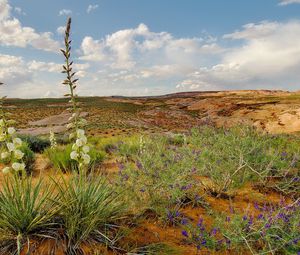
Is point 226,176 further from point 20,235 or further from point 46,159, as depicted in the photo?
point 46,159

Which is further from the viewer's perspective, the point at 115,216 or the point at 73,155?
the point at 115,216

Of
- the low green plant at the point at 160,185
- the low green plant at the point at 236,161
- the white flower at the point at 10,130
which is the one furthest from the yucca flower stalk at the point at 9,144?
the low green plant at the point at 236,161

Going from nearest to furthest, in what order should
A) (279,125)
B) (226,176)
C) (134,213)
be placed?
1. (134,213)
2. (226,176)
3. (279,125)

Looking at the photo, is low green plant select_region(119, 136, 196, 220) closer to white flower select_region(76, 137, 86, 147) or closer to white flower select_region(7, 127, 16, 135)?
white flower select_region(76, 137, 86, 147)

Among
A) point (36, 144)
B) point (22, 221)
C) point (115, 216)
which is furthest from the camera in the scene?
point (36, 144)

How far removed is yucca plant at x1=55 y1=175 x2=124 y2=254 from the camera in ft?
10.6

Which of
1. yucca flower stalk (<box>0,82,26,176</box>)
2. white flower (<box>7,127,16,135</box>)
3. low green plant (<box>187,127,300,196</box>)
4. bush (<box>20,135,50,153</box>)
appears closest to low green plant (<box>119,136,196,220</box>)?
low green plant (<box>187,127,300,196</box>)

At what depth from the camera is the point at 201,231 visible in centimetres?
370

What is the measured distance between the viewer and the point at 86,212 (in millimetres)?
3408

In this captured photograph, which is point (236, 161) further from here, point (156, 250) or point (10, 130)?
point (10, 130)

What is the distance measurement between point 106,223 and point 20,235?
898mm

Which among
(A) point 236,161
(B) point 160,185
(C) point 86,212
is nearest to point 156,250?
(C) point 86,212

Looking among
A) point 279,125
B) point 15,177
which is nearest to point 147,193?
point 15,177

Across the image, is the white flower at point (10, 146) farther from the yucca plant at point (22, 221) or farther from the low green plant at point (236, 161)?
the low green plant at point (236, 161)
